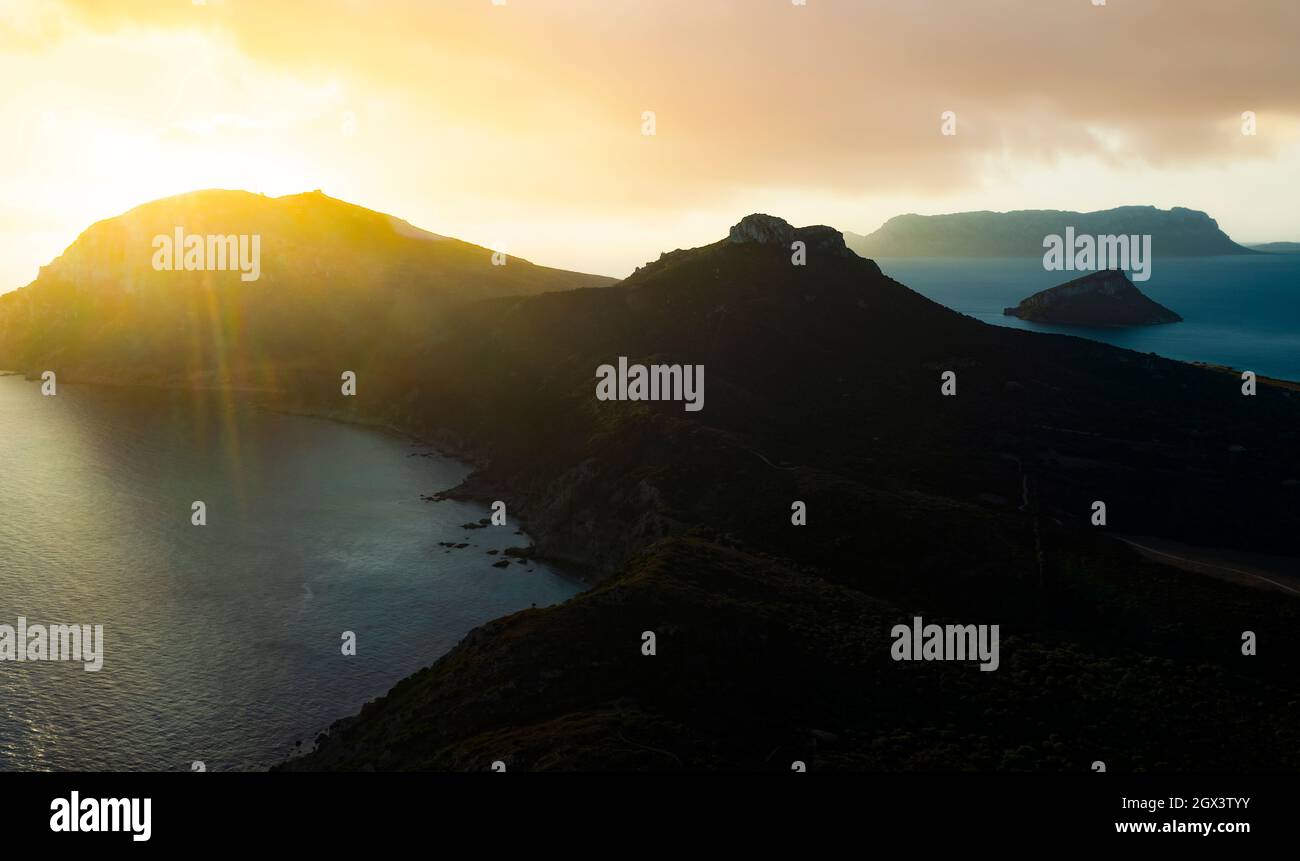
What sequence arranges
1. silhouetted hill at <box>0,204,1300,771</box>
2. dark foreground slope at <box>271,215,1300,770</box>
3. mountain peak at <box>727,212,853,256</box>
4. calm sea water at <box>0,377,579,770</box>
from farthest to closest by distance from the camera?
mountain peak at <box>727,212,853,256</box> < calm sea water at <box>0,377,579,770</box> < silhouetted hill at <box>0,204,1300,771</box> < dark foreground slope at <box>271,215,1300,770</box>

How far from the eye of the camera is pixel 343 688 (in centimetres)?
7106

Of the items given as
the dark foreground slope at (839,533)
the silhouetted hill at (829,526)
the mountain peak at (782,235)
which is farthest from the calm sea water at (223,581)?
the mountain peak at (782,235)

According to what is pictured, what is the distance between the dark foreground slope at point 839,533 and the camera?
53.9 meters

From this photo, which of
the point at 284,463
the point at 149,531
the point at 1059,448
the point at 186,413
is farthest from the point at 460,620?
the point at 186,413

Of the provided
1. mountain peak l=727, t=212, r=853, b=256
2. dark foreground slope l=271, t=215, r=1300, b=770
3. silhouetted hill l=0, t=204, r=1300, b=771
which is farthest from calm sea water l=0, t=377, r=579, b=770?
mountain peak l=727, t=212, r=853, b=256

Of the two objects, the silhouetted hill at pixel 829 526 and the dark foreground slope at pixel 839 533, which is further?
the silhouetted hill at pixel 829 526

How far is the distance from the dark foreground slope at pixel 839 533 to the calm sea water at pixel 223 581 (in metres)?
9.15

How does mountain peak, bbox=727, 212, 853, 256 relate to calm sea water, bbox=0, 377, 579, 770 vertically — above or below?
above

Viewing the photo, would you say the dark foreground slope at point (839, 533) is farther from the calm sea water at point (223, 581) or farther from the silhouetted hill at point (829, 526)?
the calm sea water at point (223, 581)

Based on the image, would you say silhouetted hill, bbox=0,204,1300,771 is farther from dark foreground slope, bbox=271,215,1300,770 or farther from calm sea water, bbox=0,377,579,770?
calm sea water, bbox=0,377,579,770

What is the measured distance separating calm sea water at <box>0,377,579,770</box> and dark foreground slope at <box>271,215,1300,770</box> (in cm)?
915

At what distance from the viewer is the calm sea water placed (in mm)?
64750

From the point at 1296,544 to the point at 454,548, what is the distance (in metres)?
96.4
